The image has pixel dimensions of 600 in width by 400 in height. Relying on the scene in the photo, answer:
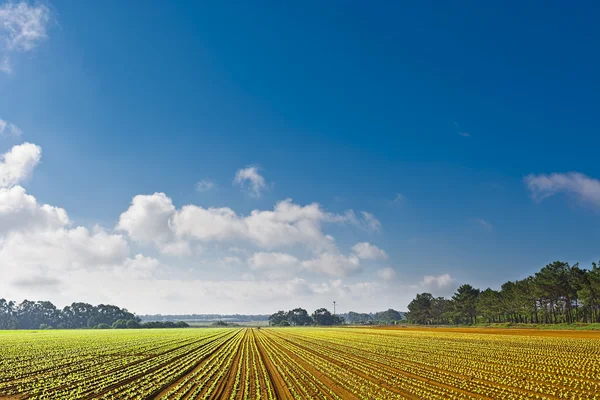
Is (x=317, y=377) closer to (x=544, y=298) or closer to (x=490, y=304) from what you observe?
(x=544, y=298)

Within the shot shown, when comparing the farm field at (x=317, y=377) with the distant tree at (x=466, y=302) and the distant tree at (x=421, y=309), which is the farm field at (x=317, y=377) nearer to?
the distant tree at (x=466, y=302)

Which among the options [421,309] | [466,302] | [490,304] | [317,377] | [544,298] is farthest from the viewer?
[421,309]

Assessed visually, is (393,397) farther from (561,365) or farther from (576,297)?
(576,297)

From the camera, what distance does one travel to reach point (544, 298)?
102500 mm

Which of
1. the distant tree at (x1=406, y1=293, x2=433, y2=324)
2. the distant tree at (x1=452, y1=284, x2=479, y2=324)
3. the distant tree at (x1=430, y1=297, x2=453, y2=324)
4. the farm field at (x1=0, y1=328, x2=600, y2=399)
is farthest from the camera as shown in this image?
the distant tree at (x1=406, y1=293, x2=433, y2=324)

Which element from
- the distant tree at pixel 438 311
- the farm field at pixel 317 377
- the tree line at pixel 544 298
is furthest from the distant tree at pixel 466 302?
the farm field at pixel 317 377

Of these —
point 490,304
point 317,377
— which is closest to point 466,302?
point 490,304

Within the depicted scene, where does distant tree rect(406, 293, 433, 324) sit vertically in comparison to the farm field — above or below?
below

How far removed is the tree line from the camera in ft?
290

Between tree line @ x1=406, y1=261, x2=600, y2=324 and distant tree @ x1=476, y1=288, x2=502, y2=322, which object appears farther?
distant tree @ x1=476, y1=288, x2=502, y2=322

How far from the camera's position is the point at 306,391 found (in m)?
21.3

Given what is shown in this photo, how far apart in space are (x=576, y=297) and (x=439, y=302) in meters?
83.8

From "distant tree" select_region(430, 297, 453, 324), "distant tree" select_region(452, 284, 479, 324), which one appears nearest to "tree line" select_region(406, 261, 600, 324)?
"distant tree" select_region(452, 284, 479, 324)

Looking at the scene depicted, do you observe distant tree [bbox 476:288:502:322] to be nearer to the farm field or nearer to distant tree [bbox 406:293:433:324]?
distant tree [bbox 406:293:433:324]
